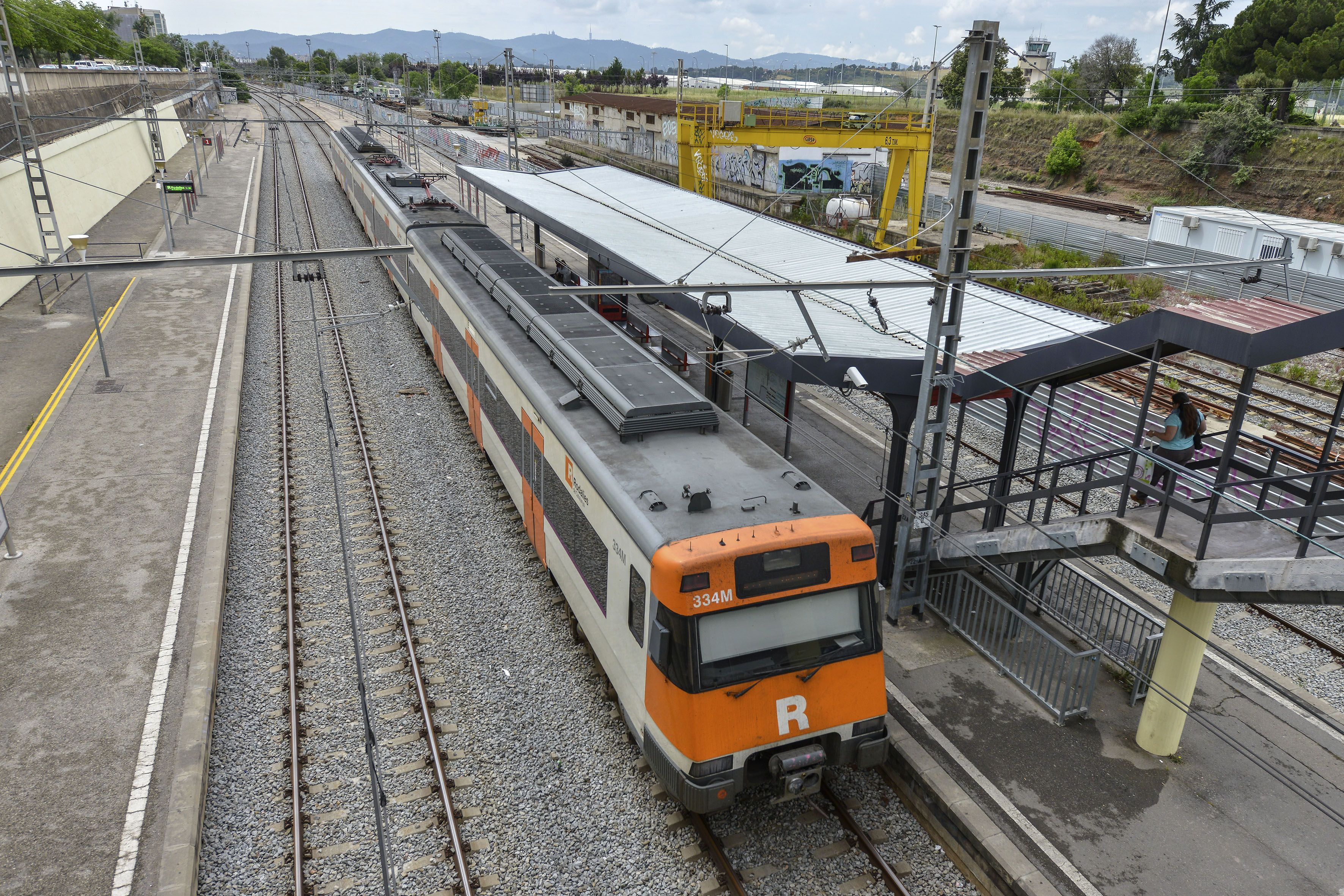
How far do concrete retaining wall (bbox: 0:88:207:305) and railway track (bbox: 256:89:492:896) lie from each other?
27.7 feet

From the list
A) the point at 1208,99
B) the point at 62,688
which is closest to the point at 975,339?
the point at 62,688

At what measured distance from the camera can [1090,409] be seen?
1752cm

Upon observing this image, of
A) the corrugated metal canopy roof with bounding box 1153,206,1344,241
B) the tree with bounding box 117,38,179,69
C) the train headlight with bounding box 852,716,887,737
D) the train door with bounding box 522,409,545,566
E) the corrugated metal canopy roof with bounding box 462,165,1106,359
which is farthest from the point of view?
the tree with bounding box 117,38,179,69

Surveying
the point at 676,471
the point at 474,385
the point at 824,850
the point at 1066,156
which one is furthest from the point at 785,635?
the point at 1066,156

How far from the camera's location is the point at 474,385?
1534 centimetres

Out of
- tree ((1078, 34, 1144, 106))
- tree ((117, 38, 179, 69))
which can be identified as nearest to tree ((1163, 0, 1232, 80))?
tree ((1078, 34, 1144, 106))

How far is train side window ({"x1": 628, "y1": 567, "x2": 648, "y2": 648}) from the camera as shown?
8.04m

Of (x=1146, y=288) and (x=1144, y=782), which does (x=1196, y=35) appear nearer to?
(x=1146, y=288)

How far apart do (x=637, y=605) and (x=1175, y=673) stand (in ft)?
18.2

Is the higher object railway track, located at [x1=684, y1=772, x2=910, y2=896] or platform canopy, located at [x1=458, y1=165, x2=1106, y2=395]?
platform canopy, located at [x1=458, y1=165, x2=1106, y2=395]

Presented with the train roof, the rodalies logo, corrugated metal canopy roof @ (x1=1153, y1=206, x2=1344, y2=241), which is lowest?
the rodalies logo

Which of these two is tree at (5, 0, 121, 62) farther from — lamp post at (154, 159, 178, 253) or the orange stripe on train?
the orange stripe on train

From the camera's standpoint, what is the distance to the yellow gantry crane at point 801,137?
3011 cm

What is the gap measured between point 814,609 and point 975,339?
618 cm
